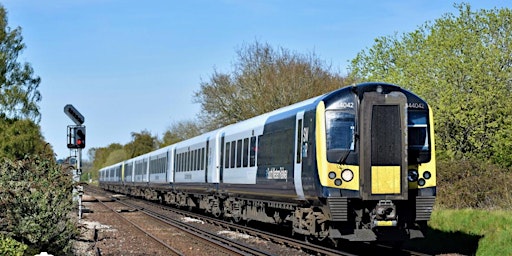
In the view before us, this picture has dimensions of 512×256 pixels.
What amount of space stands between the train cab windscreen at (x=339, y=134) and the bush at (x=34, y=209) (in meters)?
4.44

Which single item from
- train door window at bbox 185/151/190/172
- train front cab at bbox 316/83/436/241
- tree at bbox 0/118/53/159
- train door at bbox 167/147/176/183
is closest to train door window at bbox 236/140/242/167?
train front cab at bbox 316/83/436/241

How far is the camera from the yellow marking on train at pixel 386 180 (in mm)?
12344

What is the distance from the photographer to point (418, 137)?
13.0 meters

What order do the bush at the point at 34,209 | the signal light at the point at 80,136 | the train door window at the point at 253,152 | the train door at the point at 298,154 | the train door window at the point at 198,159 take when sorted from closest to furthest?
the bush at the point at 34,209
the train door at the point at 298,154
the train door window at the point at 253,152
the signal light at the point at 80,136
the train door window at the point at 198,159

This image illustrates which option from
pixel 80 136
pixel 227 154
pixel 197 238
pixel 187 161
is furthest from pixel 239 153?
pixel 187 161

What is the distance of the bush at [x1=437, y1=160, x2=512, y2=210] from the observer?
64.5ft

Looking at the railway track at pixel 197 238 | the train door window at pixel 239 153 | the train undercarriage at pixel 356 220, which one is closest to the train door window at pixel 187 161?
the railway track at pixel 197 238

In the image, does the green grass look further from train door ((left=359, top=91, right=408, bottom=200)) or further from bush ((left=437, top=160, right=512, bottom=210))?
bush ((left=437, top=160, right=512, bottom=210))

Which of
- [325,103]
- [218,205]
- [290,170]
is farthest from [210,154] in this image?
[325,103]

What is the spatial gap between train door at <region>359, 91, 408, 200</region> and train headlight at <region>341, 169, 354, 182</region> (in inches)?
7.1

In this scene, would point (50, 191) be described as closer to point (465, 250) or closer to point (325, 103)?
point (325, 103)

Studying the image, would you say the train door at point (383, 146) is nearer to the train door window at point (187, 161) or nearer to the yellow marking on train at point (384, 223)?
the yellow marking on train at point (384, 223)

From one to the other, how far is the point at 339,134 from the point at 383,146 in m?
0.76

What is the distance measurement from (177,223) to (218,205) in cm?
134
